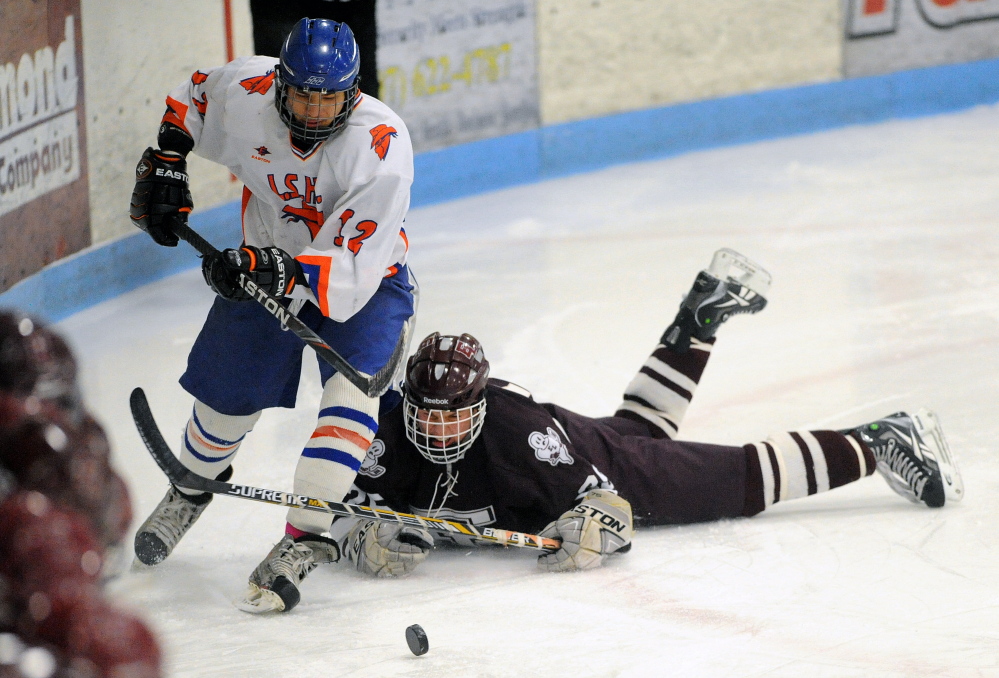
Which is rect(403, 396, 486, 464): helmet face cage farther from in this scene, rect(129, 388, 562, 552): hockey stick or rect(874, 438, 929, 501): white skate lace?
rect(874, 438, 929, 501): white skate lace

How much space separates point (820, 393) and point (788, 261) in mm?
1371

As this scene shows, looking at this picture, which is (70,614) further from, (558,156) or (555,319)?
(558,156)

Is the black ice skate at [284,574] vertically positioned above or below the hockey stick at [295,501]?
below

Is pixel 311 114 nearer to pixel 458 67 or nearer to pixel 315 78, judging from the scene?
pixel 315 78

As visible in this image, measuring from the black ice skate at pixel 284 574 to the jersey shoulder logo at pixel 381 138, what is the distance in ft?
2.28

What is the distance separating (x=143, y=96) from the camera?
181 inches

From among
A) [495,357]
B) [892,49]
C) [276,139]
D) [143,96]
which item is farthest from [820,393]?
[892,49]

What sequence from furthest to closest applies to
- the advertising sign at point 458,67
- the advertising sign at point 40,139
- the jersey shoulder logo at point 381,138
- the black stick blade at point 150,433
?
1. the advertising sign at point 458,67
2. the advertising sign at point 40,139
3. the jersey shoulder logo at point 381,138
4. the black stick blade at point 150,433

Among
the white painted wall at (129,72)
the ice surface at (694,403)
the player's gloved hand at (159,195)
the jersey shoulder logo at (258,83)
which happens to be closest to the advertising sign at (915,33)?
the ice surface at (694,403)

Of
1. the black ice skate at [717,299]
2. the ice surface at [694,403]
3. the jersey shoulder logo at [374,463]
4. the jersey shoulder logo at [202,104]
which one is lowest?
the ice surface at [694,403]

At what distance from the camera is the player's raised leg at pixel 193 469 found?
8.27 feet

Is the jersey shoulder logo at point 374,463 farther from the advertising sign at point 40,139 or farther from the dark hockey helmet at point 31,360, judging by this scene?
the advertising sign at point 40,139

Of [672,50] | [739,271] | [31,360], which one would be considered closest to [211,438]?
[739,271]

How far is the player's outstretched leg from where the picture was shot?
2.51m
